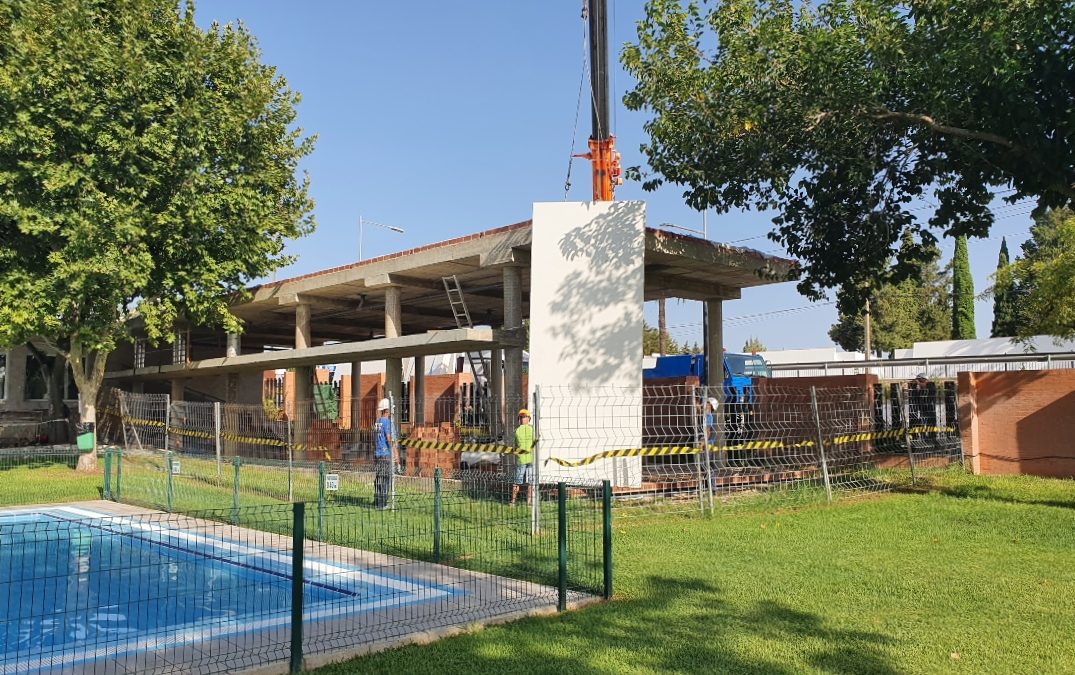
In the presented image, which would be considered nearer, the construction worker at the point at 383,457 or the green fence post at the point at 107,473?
the construction worker at the point at 383,457

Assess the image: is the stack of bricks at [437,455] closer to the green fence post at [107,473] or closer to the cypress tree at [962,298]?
the green fence post at [107,473]

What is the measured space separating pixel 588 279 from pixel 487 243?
10.9 feet

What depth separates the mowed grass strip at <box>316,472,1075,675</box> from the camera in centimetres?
614

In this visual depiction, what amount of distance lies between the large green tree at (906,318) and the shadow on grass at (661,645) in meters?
43.2

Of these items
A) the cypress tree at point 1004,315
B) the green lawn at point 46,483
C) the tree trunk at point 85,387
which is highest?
the cypress tree at point 1004,315

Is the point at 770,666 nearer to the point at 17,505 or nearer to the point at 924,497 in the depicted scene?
the point at 924,497

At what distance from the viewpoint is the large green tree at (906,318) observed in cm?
5100

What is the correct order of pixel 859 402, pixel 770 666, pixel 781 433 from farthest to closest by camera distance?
pixel 781 433, pixel 859 402, pixel 770 666

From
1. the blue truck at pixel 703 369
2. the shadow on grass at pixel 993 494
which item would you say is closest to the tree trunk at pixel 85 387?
the blue truck at pixel 703 369

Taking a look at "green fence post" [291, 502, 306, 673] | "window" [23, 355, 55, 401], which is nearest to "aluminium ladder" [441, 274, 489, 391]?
"green fence post" [291, 502, 306, 673]

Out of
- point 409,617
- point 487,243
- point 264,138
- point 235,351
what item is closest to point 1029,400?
point 487,243

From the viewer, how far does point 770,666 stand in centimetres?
602

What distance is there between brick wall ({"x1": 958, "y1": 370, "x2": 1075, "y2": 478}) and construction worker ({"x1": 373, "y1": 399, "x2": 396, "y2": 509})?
41.0 feet

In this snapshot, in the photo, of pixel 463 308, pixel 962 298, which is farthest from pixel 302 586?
pixel 962 298
